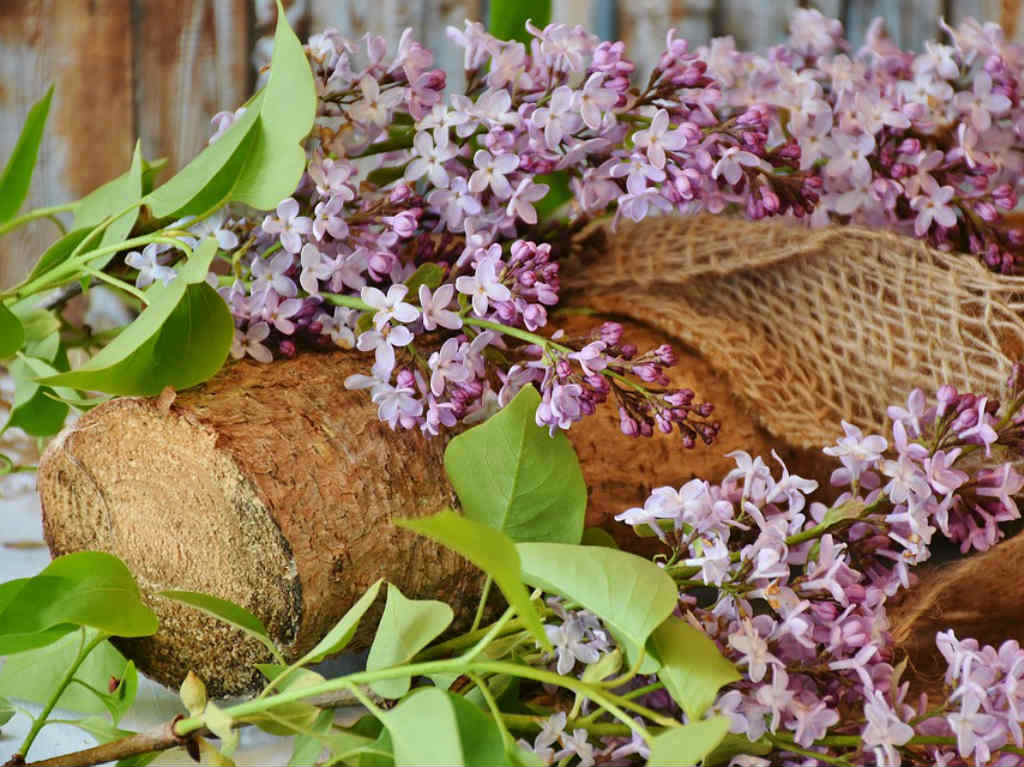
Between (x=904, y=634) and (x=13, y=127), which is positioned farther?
(x=13, y=127)

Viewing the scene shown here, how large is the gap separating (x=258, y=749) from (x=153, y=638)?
8 cm

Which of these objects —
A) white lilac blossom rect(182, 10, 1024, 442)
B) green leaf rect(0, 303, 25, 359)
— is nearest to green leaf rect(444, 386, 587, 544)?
white lilac blossom rect(182, 10, 1024, 442)

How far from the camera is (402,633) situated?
399 millimetres

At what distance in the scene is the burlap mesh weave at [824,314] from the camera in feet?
2.05

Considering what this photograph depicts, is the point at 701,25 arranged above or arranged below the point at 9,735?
above

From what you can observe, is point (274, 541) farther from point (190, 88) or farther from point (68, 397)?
point (190, 88)

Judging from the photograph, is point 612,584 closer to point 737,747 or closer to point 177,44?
point 737,747

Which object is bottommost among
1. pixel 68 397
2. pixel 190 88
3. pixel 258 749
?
pixel 258 749

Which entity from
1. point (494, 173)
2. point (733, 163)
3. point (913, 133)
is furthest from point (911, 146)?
point (494, 173)

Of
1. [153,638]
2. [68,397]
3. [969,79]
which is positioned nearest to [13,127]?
[68,397]

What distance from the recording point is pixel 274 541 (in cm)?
49

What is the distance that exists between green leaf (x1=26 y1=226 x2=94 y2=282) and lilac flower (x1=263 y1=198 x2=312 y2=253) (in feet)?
0.34

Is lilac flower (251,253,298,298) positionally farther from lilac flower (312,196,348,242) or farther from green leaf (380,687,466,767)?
green leaf (380,687,466,767)

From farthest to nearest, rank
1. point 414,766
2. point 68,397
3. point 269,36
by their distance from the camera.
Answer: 1. point 269,36
2. point 68,397
3. point 414,766
